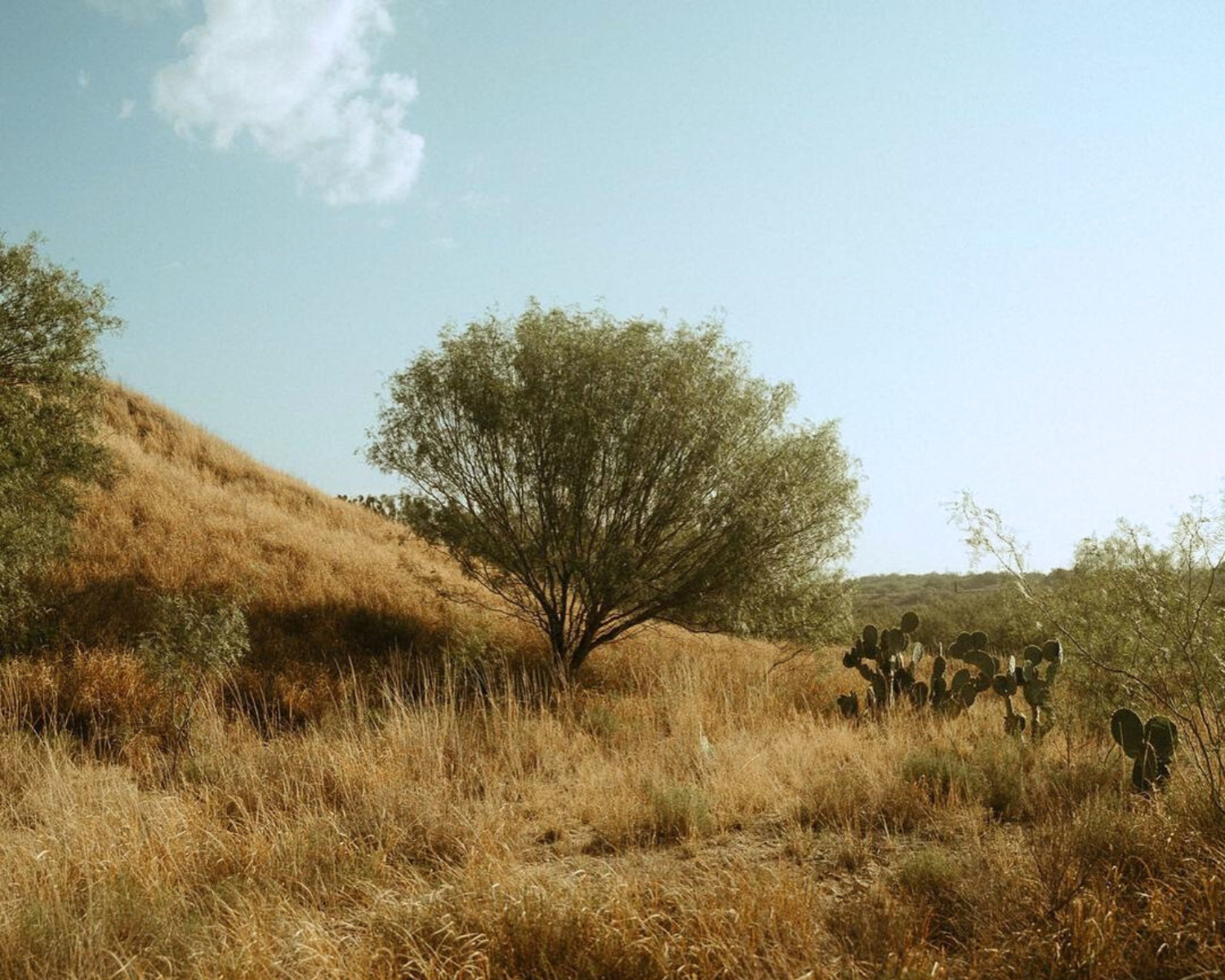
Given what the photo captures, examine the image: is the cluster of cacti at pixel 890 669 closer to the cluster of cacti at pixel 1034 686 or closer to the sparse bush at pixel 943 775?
the cluster of cacti at pixel 1034 686

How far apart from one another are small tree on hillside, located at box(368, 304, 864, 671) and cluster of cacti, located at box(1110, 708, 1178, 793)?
233 inches

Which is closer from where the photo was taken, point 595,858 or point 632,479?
point 595,858

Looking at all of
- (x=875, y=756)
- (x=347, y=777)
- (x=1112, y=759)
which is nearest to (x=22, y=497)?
(x=347, y=777)

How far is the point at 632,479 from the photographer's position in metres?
11.9

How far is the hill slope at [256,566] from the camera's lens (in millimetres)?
12750

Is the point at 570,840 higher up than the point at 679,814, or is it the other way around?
the point at 679,814

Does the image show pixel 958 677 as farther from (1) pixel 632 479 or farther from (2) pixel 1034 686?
(1) pixel 632 479

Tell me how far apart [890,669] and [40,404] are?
1309cm

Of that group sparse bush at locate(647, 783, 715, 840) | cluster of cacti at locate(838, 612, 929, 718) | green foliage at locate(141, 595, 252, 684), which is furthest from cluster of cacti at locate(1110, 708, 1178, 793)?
green foliage at locate(141, 595, 252, 684)

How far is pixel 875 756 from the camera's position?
736cm

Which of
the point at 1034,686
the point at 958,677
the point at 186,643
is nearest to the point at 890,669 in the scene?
the point at 958,677

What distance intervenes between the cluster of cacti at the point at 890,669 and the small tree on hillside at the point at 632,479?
130 centimetres

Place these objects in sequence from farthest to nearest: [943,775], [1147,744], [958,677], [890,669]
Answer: [890,669], [958,677], [943,775], [1147,744]

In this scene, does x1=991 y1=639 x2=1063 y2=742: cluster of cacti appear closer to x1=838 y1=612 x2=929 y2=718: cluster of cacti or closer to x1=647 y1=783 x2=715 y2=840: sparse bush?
x1=838 y1=612 x2=929 y2=718: cluster of cacti
